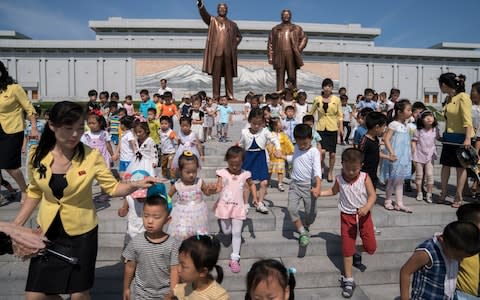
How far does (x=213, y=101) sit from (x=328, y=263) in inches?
274

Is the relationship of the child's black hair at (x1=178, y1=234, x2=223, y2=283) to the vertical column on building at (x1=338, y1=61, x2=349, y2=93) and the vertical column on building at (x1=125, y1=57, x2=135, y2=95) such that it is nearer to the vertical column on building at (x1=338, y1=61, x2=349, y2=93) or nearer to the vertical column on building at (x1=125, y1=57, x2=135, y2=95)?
the vertical column on building at (x1=125, y1=57, x2=135, y2=95)

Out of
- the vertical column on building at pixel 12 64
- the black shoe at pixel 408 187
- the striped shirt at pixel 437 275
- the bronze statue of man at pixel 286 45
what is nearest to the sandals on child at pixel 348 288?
the striped shirt at pixel 437 275

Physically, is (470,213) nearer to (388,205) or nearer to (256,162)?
(388,205)

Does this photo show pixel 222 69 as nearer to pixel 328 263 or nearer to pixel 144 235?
pixel 328 263

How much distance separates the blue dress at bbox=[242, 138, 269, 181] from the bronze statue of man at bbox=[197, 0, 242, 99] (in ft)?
19.0

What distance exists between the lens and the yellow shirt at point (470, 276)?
2.58 meters

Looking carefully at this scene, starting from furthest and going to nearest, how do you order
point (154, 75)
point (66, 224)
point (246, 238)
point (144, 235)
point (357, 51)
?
1. point (357, 51)
2. point (154, 75)
3. point (246, 238)
4. point (144, 235)
5. point (66, 224)

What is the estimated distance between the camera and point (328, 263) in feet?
12.6

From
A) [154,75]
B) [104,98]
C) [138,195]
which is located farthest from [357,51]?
[138,195]

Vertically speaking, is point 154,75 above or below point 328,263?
above

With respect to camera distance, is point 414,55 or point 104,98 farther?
point 414,55

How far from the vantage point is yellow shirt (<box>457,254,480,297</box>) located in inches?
102

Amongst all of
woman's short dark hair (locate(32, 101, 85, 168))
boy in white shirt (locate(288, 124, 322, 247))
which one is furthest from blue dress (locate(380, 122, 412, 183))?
woman's short dark hair (locate(32, 101, 85, 168))

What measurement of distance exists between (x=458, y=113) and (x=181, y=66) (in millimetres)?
30012
